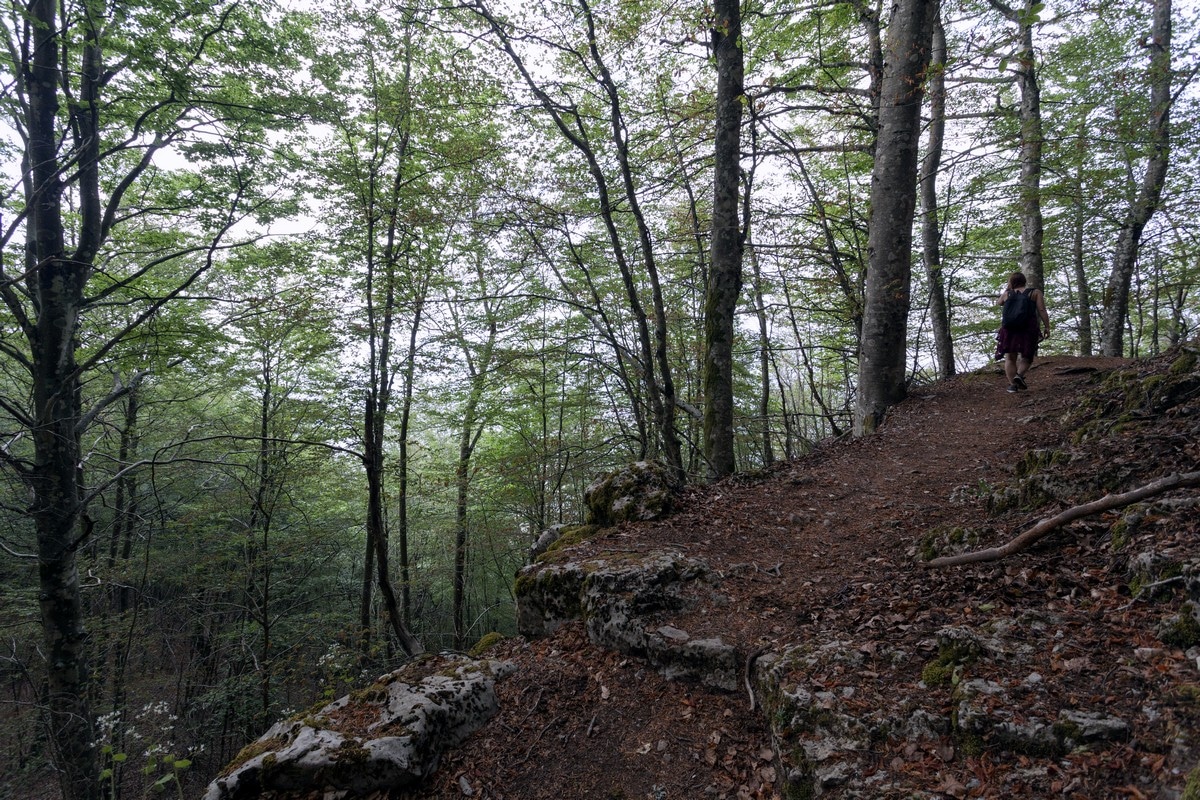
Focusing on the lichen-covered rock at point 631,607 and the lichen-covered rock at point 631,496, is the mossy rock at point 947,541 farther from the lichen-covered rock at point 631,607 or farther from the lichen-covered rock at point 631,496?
the lichen-covered rock at point 631,496

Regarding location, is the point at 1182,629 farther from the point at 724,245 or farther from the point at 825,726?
the point at 724,245

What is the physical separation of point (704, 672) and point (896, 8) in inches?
345

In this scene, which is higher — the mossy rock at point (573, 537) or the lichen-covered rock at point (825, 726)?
the mossy rock at point (573, 537)

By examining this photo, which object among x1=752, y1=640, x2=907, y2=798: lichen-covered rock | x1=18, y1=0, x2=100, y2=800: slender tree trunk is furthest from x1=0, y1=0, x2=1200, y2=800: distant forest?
x1=752, y1=640, x2=907, y2=798: lichen-covered rock

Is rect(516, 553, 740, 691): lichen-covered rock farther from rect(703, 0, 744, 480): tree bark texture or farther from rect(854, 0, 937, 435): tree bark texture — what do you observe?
rect(854, 0, 937, 435): tree bark texture

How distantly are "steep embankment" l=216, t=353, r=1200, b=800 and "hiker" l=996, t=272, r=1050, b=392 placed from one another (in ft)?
7.28

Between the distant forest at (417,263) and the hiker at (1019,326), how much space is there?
1.63 m

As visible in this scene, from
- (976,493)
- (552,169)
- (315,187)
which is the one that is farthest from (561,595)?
(315,187)

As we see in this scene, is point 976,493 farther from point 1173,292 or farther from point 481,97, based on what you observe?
point 1173,292

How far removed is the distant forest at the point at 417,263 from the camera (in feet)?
19.4

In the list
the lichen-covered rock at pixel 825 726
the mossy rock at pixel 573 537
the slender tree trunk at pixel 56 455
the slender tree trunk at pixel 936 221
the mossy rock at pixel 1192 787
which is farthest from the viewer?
the slender tree trunk at pixel 936 221

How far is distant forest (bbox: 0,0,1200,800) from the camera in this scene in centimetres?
591

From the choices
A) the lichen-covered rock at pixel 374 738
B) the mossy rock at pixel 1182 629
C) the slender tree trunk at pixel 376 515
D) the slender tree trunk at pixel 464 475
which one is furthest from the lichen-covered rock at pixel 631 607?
the slender tree trunk at pixel 464 475

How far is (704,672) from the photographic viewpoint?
3.33m
